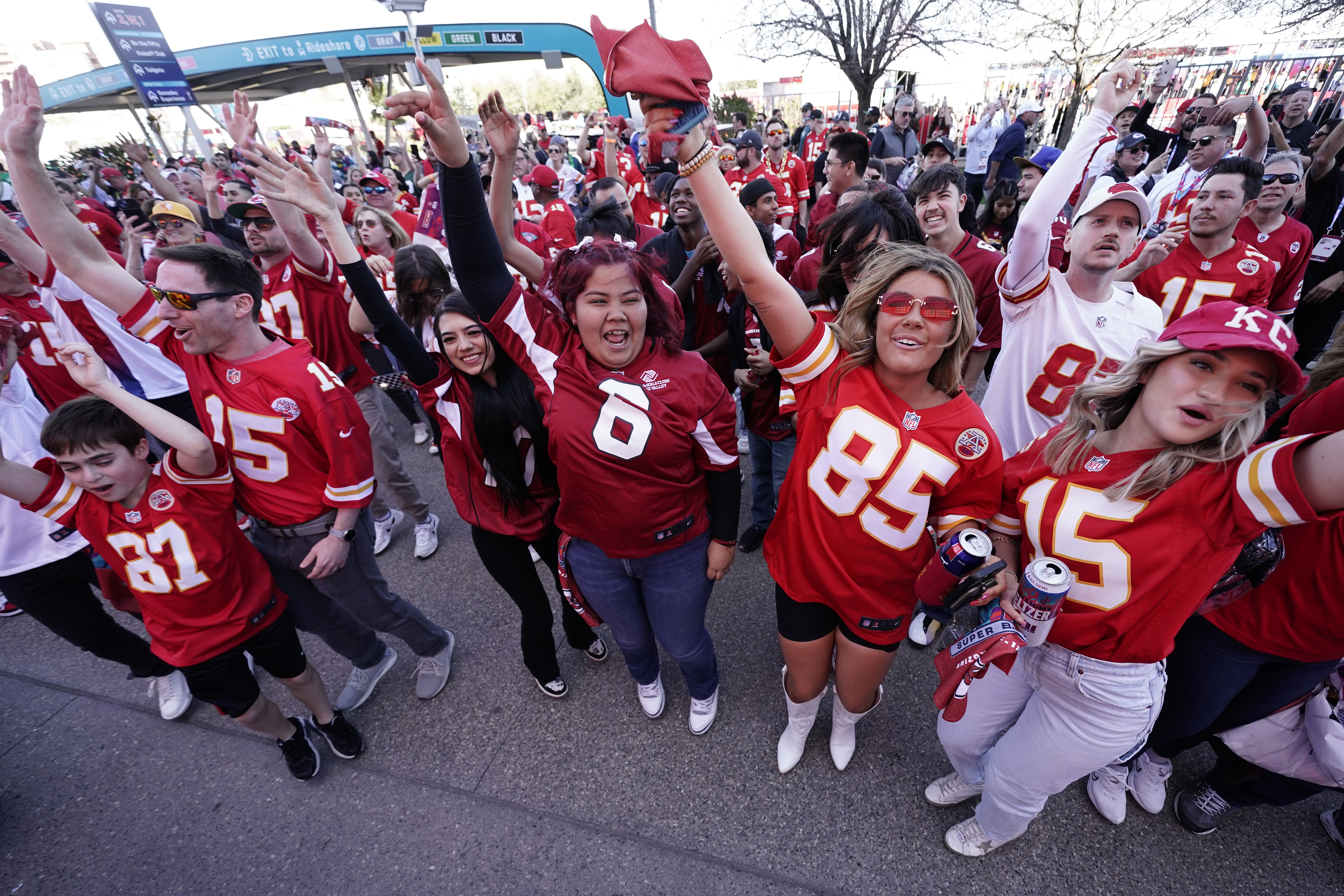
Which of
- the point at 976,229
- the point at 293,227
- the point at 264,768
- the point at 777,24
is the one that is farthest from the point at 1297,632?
the point at 777,24

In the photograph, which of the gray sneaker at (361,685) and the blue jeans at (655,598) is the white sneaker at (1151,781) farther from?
the gray sneaker at (361,685)

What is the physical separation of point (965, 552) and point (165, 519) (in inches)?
107

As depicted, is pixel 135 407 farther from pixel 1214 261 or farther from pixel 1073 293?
pixel 1214 261

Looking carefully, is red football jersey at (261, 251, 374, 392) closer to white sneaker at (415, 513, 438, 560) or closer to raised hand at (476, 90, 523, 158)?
white sneaker at (415, 513, 438, 560)

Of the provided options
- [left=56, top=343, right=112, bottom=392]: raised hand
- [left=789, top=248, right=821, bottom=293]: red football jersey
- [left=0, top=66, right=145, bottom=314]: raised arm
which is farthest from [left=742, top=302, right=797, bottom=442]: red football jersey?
[left=0, top=66, right=145, bottom=314]: raised arm

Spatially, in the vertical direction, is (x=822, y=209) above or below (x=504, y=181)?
below

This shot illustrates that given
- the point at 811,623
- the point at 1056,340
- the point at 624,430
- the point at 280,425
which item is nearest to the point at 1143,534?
the point at 811,623

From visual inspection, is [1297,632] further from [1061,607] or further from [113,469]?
[113,469]

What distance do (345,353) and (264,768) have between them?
2505 mm

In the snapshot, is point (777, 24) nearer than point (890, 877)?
No

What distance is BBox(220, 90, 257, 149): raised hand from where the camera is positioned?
7.80ft

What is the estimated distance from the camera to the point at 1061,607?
1.65 metres

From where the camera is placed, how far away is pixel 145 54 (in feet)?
33.7

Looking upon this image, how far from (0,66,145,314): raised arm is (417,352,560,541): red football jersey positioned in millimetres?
1287
